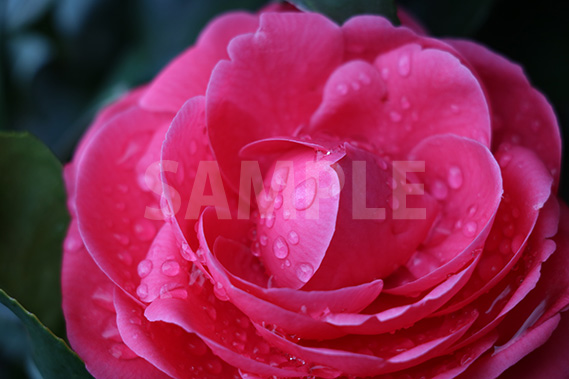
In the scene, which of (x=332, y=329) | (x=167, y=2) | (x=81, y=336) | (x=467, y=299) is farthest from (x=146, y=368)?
(x=167, y=2)

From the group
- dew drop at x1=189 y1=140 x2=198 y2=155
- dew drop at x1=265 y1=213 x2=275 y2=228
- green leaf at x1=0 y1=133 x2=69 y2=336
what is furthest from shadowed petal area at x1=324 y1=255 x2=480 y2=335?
green leaf at x1=0 y1=133 x2=69 y2=336

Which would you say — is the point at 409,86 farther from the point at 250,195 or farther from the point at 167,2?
the point at 167,2

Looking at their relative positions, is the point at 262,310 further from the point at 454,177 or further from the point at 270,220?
the point at 454,177

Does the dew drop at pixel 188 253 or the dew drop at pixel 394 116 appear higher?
the dew drop at pixel 394 116

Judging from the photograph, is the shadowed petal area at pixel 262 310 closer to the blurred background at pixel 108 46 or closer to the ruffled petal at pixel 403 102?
the ruffled petal at pixel 403 102

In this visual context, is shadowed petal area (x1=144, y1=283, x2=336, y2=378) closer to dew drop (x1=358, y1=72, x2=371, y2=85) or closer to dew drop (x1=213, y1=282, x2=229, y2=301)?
dew drop (x1=213, y1=282, x2=229, y2=301)

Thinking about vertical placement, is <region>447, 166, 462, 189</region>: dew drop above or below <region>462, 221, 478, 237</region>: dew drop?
above

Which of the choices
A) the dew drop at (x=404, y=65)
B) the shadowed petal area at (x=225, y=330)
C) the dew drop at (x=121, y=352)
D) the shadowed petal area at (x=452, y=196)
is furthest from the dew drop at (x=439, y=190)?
the dew drop at (x=121, y=352)
